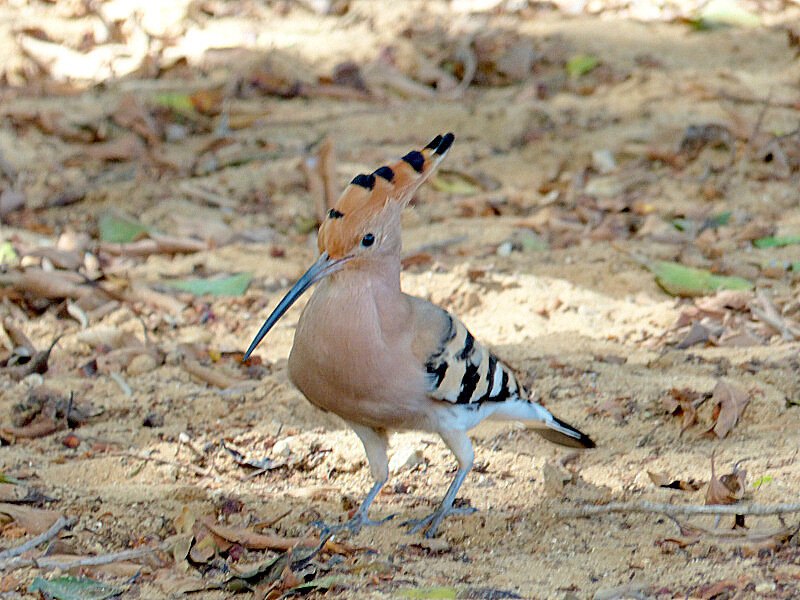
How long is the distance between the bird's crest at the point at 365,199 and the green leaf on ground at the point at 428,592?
1.04 metres

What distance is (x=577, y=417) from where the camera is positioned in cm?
386

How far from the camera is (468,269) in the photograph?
17.0 ft

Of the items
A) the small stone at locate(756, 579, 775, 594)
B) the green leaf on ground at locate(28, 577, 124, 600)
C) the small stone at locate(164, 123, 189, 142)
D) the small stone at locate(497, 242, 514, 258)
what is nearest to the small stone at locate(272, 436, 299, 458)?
the green leaf on ground at locate(28, 577, 124, 600)

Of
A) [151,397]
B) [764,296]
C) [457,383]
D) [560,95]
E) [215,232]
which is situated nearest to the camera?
[457,383]

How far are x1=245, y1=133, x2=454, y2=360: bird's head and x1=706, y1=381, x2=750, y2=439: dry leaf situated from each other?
1.38 m

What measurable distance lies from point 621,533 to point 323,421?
1330 mm

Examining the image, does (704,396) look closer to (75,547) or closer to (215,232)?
(75,547)

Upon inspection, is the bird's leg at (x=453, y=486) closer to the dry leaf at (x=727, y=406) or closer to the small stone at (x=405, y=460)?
the small stone at (x=405, y=460)

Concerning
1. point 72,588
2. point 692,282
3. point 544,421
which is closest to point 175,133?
point 692,282

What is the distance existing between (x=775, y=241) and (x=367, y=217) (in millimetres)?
3126

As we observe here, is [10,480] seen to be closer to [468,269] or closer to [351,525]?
[351,525]

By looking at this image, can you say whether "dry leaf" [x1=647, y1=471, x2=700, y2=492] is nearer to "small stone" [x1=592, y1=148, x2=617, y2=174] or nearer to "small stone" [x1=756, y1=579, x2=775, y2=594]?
"small stone" [x1=756, y1=579, x2=775, y2=594]

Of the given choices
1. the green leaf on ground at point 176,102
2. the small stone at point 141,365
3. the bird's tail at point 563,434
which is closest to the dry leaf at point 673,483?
the bird's tail at point 563,434

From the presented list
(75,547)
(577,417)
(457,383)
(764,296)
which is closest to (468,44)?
(764,296)
